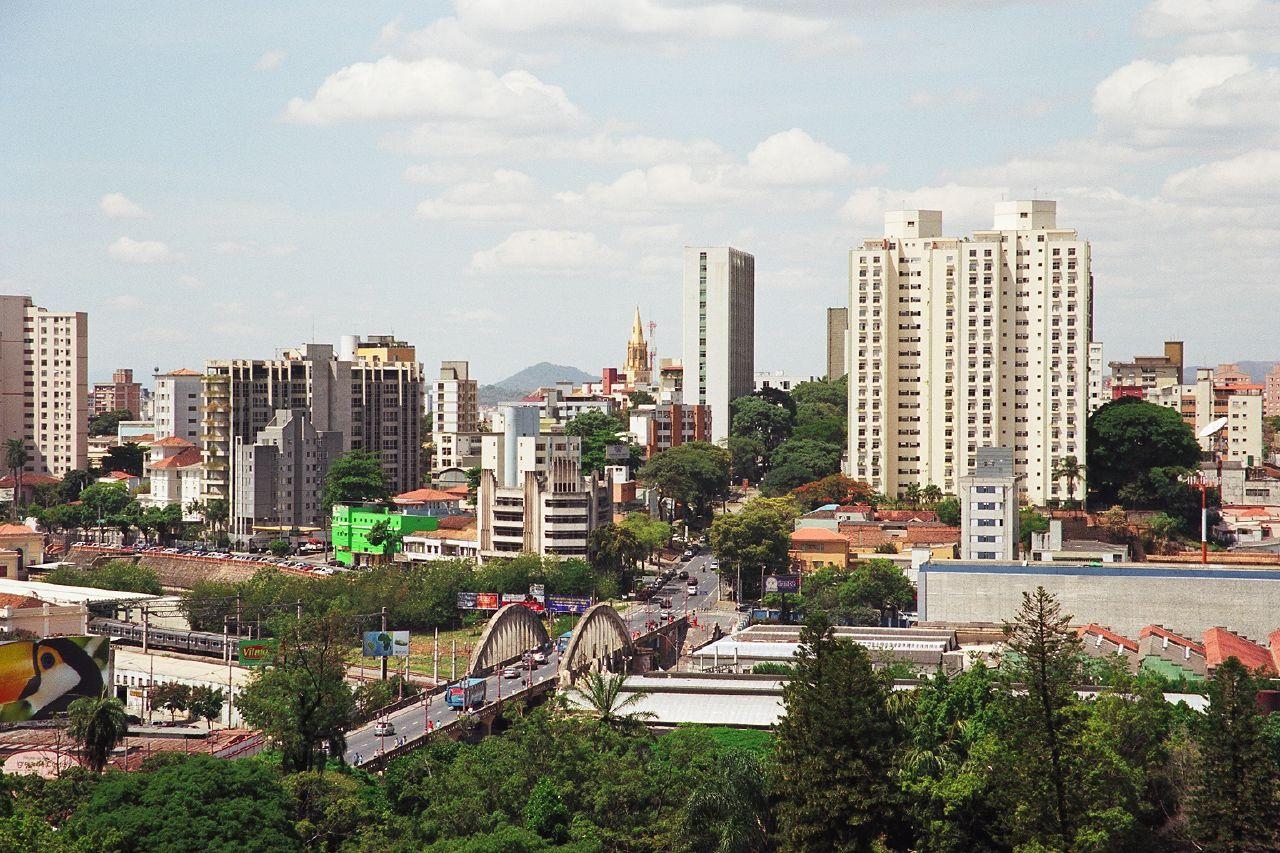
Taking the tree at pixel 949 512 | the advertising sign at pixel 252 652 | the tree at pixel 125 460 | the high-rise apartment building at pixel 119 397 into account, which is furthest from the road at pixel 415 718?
the high-rise apartment building at pixel 119 397

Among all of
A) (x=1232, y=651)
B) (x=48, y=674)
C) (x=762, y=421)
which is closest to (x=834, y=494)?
(x=762, y=421)

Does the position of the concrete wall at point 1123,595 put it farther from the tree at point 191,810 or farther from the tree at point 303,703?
the tree at point 191,810

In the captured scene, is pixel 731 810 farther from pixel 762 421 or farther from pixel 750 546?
pixel 762 421

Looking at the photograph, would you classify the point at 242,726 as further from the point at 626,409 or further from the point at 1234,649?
the point at 626,409

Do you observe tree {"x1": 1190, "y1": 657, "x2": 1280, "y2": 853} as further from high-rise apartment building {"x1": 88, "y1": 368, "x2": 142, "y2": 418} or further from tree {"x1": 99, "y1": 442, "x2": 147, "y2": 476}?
A: high-rise apartment building {"x1": 88, "y1": 368, "x2": 142, "y2": 418}

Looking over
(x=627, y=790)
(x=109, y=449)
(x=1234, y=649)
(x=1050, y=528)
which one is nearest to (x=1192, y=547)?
(x=1050, y=528)
